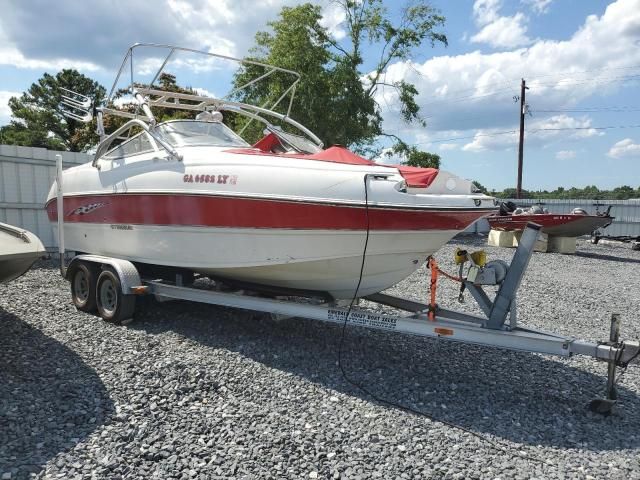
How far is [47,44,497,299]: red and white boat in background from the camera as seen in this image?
3.80 metres

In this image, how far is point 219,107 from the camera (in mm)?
6375

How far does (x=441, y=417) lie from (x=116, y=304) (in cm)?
328

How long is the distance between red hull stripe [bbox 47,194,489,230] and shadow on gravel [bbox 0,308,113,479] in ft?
4.74

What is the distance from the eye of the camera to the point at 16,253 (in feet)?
13.5

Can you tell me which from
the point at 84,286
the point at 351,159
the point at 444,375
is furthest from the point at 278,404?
the point at 84,286

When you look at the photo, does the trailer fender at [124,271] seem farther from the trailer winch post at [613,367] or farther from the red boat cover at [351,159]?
the trailer winch post at [613,367]

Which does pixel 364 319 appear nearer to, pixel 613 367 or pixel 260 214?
pixel 260 214

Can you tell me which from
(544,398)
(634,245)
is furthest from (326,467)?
(634,245)

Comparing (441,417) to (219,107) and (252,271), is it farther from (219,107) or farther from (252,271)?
(219,107)

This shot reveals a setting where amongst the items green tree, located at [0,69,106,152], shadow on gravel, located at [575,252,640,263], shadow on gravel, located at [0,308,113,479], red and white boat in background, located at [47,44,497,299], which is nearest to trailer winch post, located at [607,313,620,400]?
red and white boat in background, located at [47,44,497,299]

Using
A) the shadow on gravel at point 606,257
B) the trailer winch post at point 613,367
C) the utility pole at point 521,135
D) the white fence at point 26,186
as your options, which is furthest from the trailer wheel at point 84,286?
the utility pole at point 521,135

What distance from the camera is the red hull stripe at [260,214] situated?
12.4ft

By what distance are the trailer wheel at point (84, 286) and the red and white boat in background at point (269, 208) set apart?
32 centimetres

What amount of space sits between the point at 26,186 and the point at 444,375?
27.1 ft
